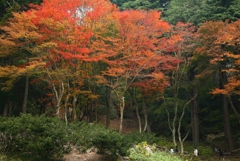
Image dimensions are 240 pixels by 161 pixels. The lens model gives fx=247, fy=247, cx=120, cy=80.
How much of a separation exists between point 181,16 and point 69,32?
12364mm

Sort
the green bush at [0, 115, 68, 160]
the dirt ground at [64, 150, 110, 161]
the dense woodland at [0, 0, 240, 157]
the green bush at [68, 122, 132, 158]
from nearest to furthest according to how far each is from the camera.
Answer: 1. the green bush at [0, 115, 68, 160]
2. the green bush at [68, 122, 132, 158]
3. the dirt ground at [64, 150, 110, 161]
4. the dense woodland at [0, 0, 240, 157]

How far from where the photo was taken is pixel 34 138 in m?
8.73

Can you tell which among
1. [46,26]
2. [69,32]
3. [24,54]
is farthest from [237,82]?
[24,54]

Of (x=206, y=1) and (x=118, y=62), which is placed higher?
(x=206, y=1)

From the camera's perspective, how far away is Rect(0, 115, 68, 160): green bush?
846 centimetres

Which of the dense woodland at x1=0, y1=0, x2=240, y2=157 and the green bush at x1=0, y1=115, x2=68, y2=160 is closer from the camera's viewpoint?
the green bush at x1=0, y1=115, x2=68, y2=160

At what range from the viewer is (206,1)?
22422mm

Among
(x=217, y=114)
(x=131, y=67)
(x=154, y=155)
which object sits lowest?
(x=154, y=155)

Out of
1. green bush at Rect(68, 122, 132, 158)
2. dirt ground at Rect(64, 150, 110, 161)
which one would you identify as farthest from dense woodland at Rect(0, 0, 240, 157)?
green bush at Rect(68, 122, 132, 158)

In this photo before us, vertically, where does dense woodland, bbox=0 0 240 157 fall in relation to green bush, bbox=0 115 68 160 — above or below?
above

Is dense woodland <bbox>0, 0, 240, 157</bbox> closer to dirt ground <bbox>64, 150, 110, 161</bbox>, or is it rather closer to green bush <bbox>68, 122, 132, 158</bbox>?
dirt ground <bbox>64, 150, 110, 161</bbox>

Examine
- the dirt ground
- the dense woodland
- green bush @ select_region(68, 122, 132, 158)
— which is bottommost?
the dirt ground

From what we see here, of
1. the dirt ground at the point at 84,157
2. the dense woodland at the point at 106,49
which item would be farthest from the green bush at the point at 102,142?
the dense woodland at the point at 106,49

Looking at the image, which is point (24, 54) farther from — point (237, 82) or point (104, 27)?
point (237, 82)
